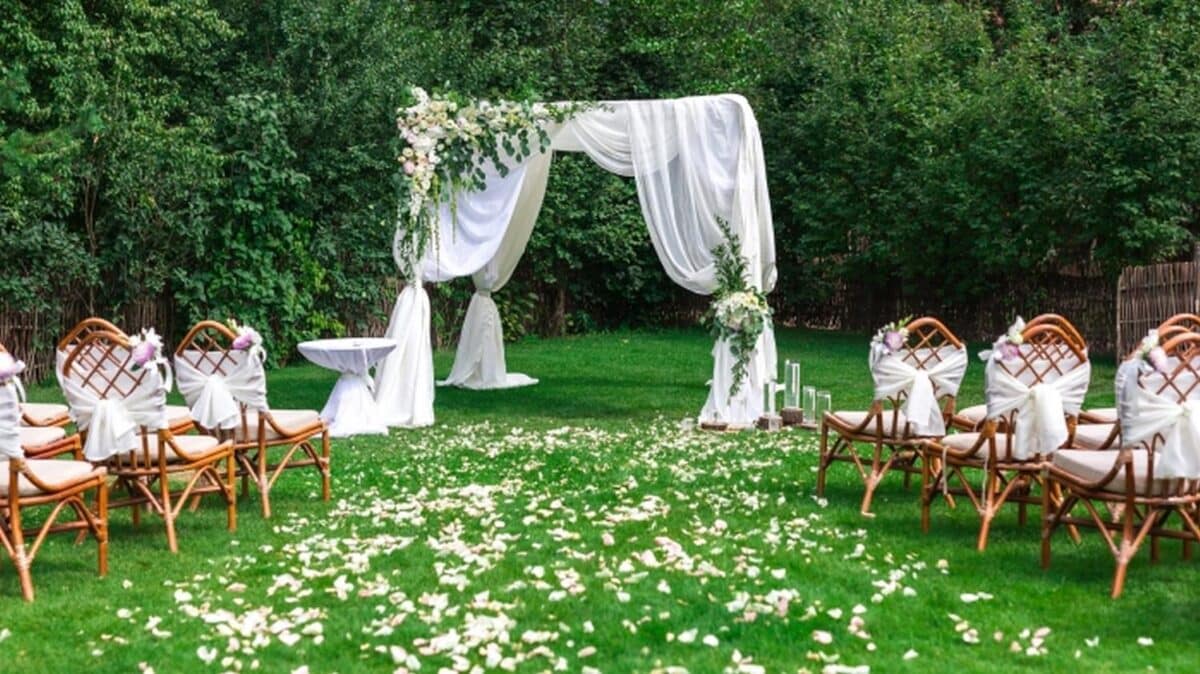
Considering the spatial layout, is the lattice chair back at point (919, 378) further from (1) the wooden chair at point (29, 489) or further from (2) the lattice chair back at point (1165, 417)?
(1) the wooden chair at point (29, 489)

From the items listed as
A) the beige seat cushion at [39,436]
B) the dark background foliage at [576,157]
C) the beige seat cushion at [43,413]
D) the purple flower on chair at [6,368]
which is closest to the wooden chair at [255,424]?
the beige seat cushion at [39,436]

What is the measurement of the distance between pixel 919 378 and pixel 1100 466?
1.35 metres

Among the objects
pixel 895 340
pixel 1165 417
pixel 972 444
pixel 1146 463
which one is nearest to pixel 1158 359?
pixel 1165 417

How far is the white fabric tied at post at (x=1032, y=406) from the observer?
221 inches

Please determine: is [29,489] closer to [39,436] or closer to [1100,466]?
[39,436]

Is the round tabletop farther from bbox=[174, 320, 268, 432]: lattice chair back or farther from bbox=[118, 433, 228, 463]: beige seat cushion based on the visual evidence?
bbox=[118, 433, 228, 463]: beige seat cushion

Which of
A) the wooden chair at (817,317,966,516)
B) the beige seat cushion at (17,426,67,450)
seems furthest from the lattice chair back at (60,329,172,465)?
the wooden chair at (817,317,966,516)

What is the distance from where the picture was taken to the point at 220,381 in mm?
6531

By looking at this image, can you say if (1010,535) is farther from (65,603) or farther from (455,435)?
(455,435)

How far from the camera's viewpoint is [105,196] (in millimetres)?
13789

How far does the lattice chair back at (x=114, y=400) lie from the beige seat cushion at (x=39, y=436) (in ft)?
1.42

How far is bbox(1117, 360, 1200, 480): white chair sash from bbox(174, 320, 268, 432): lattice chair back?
12.8 ft

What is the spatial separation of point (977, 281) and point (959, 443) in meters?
11.2

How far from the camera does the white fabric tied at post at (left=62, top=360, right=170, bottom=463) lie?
5672 mm
